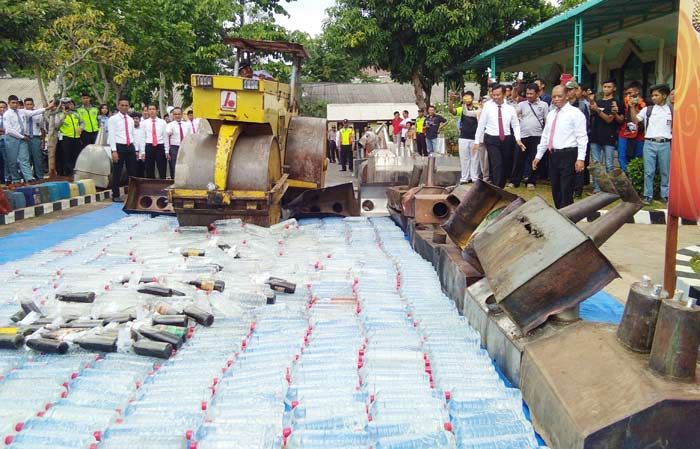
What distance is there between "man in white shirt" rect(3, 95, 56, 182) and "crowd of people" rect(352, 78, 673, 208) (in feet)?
25.9

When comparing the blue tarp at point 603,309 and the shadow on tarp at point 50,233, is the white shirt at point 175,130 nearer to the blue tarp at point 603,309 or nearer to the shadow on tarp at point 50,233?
the shadow on tarp at point 50,233

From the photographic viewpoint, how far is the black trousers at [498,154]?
9.25m

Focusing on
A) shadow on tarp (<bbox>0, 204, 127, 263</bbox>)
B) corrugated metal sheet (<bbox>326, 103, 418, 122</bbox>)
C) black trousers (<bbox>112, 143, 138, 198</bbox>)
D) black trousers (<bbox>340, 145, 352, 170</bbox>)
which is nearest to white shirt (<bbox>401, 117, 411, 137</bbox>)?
black trousers (<bbox>340, 145, 352, 170</bbox>)

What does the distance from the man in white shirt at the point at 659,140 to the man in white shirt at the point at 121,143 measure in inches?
329

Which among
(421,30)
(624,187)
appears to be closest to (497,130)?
(624,187)

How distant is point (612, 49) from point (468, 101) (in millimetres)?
7188

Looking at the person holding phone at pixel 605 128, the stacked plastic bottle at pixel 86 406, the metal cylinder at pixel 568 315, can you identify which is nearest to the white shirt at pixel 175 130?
the person holding phone at pixel 605 128

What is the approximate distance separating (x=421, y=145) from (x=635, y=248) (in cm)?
1209

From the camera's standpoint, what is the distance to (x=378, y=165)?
36.1 feet

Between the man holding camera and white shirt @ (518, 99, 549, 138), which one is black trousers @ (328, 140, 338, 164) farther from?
the man holding camera

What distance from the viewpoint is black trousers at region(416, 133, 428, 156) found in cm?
1838

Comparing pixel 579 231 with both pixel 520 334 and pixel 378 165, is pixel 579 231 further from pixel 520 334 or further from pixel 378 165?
pixel 378 165

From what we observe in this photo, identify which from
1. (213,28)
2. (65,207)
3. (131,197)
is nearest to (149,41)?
(213,28)

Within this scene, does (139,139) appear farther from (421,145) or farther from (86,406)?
(86,406)
